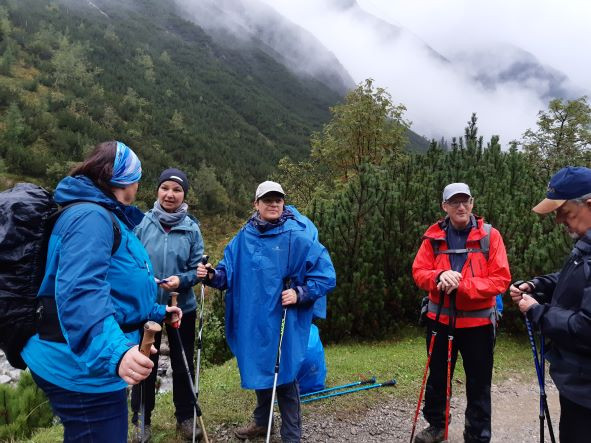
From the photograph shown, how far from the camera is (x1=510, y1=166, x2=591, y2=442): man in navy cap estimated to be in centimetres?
199

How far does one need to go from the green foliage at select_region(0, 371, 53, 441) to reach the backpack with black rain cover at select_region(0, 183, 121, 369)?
366 cm

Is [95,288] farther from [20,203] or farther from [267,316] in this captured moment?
[267,316]

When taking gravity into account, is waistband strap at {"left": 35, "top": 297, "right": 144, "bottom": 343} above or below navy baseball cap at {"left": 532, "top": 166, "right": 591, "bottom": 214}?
below

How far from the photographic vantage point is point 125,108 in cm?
4647

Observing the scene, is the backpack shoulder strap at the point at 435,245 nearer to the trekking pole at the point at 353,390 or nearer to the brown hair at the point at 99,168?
the trekking pole at the point at 353,390

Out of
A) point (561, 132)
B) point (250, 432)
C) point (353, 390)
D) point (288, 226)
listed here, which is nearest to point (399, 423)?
point (353, 390)

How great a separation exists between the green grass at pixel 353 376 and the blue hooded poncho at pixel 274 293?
1.21 metres

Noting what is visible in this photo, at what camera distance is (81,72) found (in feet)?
152

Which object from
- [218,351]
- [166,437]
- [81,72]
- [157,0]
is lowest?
[218,351]

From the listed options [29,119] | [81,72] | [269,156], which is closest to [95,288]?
[29,119]

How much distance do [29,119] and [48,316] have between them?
37.1 meters

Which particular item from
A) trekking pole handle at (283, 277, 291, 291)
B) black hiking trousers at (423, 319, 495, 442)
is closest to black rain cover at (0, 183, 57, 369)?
trekking pole handle at (283, 277, 291, 291)

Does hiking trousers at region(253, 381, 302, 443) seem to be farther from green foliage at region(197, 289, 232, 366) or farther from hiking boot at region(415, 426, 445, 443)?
green foliage at region(197, 289, 232, 366)

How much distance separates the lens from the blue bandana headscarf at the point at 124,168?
6.58 ft
